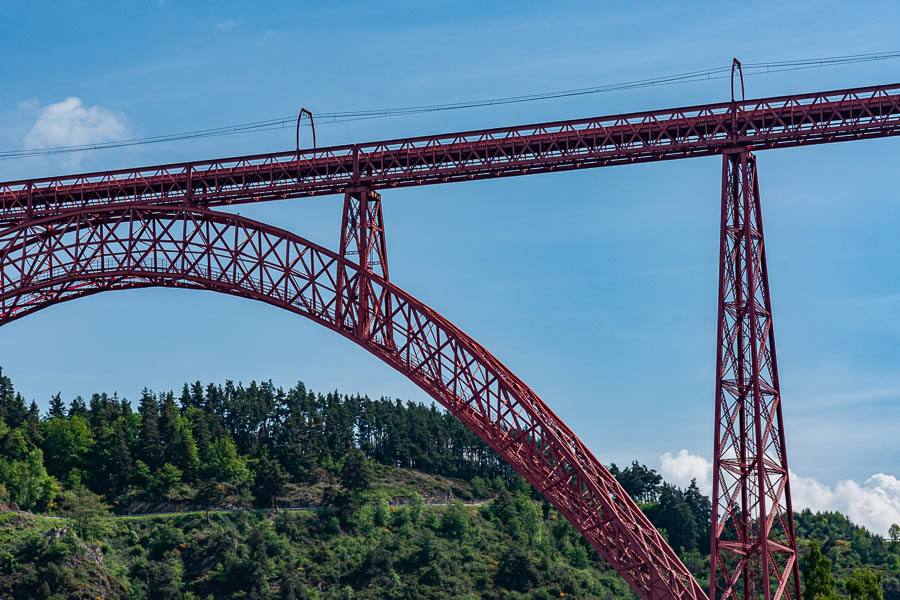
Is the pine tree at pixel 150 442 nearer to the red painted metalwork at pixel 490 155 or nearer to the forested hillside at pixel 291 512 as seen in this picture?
the forested hillside at pixel 291 512

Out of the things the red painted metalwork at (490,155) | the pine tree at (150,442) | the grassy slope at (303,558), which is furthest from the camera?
the pine tree at (150,442)

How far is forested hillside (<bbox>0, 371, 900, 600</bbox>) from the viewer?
71.1m

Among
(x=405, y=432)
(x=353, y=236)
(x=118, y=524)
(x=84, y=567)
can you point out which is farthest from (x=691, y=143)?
(x=405, y=432)

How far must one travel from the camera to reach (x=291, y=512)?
3238 inches

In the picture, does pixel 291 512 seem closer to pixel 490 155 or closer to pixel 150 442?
pixel 150 442

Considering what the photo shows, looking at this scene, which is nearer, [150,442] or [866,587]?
[866,587]

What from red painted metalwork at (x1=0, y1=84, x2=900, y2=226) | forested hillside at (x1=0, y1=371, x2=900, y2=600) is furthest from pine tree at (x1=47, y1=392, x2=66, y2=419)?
red painted metalwork at (x1=0, y1=84, x2=900, y2=226)

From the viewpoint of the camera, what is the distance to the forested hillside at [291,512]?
71.1m

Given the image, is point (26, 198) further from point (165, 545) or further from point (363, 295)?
point (165, 545)

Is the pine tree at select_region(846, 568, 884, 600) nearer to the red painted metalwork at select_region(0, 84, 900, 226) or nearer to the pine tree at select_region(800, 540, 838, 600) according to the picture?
the pine tree at select_region(800, 540, 838, 600)

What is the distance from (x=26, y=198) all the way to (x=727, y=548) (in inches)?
1002

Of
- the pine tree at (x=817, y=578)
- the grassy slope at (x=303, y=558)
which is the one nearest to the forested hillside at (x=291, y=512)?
the grassy slope at (x=303, y=558)

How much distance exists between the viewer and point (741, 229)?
30.7 m

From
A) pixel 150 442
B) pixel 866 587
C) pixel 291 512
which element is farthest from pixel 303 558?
pixel 866 587
